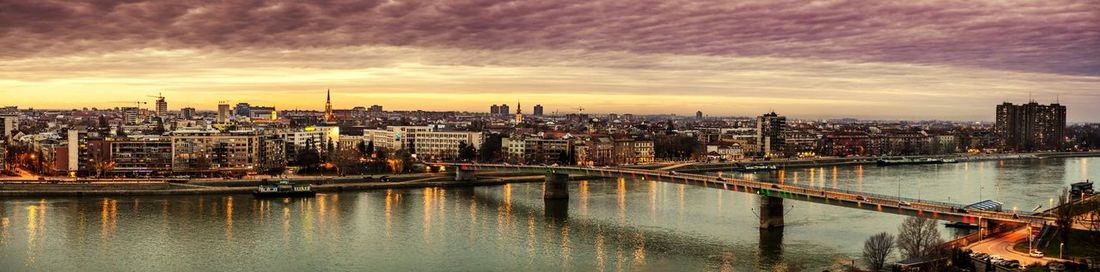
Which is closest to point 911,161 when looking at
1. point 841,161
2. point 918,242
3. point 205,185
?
point 841,161

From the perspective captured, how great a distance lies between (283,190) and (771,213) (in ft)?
41.2

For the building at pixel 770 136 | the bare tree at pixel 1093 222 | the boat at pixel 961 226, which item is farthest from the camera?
the building at pixel 770 136

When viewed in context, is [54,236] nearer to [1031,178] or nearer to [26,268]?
[26,268]

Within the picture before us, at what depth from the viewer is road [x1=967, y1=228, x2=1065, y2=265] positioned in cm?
1306

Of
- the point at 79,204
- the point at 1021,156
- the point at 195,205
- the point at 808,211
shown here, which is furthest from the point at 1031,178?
the point at 79,204

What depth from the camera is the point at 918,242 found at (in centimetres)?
1394

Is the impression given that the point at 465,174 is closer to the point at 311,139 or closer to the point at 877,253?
the point at 311,139

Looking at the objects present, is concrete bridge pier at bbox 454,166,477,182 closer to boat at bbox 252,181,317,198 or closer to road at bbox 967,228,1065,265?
boat at bbox 252,181,317,198

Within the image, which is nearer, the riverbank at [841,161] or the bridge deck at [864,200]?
the bridge deck at [864,200]

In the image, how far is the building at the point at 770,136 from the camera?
5019cm

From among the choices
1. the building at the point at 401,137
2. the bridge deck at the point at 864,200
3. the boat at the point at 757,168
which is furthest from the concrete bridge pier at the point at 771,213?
the building at the point at 401,137

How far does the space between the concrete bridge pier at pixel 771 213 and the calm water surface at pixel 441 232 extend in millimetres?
270

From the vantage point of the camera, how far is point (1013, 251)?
538 inches

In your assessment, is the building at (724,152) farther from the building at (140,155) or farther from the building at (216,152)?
the building at (140,155)
